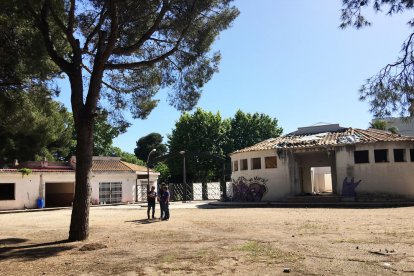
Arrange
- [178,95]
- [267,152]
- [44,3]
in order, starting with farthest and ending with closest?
[267,152], [178,95], [44,3]

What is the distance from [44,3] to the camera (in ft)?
40.1

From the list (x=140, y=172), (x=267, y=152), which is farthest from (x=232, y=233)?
(x=140, y=172)

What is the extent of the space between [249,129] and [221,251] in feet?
137

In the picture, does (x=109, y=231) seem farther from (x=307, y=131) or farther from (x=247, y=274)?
(x=307, y=131)

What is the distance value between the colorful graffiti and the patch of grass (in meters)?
19.7

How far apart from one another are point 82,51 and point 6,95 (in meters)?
2.90

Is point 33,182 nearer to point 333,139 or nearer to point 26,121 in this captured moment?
point 26,121

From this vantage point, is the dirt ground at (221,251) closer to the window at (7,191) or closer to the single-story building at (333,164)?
the single-story building at (333,164)

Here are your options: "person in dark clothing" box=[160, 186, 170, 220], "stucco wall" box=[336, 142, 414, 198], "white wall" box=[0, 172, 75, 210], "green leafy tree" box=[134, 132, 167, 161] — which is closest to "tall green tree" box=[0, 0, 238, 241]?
"person in dark clothing" box=[160, 186, 170, 220]

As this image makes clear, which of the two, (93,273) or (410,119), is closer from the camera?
(410,119)

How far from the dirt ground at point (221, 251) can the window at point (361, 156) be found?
14.2 meters

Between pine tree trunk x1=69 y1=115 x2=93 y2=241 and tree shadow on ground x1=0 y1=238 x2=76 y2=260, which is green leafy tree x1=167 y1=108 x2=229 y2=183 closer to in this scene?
pine tree trunk x1=69 y1=115 x2=93 y2=241

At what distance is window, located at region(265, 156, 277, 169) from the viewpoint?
3219cm

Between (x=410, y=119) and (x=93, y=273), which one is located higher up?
(x=410, y=119)
